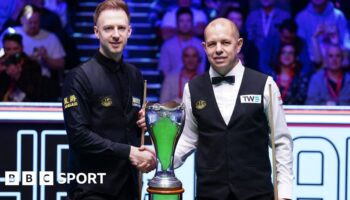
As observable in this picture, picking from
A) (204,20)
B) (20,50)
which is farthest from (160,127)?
(204,20)

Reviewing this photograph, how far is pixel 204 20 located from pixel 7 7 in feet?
7.39

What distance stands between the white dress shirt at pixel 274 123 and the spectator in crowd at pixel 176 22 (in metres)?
4.85

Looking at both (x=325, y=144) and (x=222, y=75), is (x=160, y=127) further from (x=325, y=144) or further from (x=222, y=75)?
(x=325, y=144)

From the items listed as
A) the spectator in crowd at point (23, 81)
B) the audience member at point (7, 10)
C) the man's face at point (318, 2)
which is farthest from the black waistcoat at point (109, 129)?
the man's face at point (318, 2)

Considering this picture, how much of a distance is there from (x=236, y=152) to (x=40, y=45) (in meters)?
4.94

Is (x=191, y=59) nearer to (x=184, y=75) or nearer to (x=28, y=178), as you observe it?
(x=184, y=75)

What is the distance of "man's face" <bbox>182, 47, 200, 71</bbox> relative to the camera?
7934mm

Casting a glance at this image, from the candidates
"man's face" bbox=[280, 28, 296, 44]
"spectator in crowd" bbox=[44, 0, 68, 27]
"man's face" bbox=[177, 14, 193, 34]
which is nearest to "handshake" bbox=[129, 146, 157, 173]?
"man's face" bbox=[177, 14, 193, 34]

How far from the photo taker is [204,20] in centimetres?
850

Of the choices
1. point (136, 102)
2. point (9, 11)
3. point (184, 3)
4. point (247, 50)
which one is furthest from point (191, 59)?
point (136, 102)

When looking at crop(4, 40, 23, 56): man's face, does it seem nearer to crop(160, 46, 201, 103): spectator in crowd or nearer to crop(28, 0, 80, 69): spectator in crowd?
crop(28, 0, 80, 69): spectator in crowd

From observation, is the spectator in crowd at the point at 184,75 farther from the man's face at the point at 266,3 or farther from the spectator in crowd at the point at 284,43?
the man's face at the point at 266,3

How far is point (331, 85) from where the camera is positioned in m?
7.83

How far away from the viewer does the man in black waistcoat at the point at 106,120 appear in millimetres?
3395
